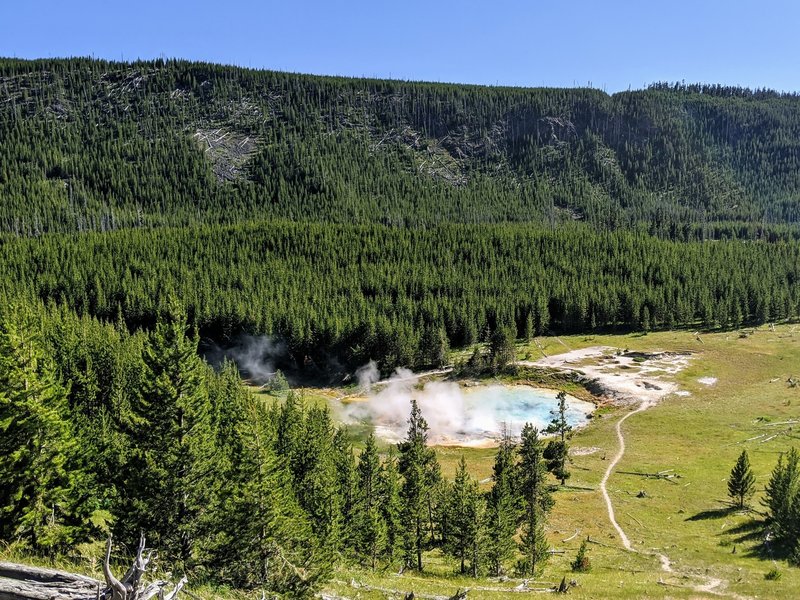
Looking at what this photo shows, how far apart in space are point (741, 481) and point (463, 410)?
177 feet

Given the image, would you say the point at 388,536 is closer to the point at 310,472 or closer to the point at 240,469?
the point at 310,472

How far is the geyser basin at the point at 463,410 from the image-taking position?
101438mm

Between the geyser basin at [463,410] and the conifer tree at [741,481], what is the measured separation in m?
37.3

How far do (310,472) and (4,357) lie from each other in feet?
87.0

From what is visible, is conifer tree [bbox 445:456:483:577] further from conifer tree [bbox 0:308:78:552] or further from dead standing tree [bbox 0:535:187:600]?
dead standing tree [bbox 0:535:187:600]

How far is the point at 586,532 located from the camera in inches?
2480

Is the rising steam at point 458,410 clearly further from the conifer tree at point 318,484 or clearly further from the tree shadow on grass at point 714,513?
the conifer tree at point 318,484

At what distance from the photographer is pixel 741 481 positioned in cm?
6625

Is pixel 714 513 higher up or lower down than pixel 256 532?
lower down

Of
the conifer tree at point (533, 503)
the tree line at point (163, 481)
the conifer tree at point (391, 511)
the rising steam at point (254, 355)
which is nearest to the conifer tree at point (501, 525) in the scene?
the conifer tree at point (533, 503)

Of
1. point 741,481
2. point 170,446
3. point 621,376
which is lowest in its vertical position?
point 741,481

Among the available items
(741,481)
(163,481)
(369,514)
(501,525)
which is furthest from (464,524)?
(741,481)

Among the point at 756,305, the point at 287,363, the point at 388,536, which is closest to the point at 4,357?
the point at 388,536

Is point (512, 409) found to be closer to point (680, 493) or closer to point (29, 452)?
point (680, 493)
